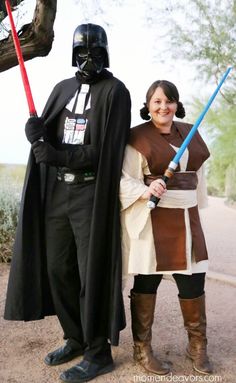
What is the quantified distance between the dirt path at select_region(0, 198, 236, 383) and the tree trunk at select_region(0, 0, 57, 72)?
2254mm

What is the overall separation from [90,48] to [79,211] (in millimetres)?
903

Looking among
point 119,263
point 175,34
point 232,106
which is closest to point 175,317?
point 119,263

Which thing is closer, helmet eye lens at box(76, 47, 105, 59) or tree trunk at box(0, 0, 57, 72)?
helmet eye lens at box(76, 47, 105, 59)

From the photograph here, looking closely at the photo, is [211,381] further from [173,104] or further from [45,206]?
[173,104]

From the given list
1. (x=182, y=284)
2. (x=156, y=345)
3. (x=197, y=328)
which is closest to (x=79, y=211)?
(x=182, y=284)

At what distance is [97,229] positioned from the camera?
2.69m

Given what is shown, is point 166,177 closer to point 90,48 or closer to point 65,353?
point 90,48

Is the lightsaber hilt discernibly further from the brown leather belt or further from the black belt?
the black belt

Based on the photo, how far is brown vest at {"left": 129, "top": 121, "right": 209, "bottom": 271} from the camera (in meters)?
2.71

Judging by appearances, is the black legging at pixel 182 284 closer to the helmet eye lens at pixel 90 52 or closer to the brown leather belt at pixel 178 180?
the brown leather belt at pixel 178 180

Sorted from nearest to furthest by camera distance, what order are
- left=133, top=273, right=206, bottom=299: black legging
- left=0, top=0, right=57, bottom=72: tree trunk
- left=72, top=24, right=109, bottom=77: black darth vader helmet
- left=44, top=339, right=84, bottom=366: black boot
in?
left=72, top=24, right=109, bottom=77: black darth vader helmet, left=133, top=273, right=206, bottom=299: black legging, left=44, top=339, right=84, bottom=366: black boot, left=0, top=0, right=57, bottom=72: tree trunk

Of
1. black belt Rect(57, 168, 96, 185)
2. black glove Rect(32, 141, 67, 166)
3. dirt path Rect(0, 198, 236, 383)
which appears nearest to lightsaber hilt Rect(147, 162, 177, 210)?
→ black belt Rect(57, 168, 96, 185)

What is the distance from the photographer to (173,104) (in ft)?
9.07

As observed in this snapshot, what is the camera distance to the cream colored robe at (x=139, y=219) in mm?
2729
